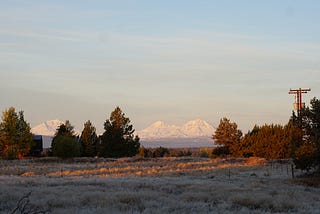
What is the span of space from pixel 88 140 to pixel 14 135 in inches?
615

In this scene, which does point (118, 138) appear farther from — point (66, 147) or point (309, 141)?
point (309, 141)

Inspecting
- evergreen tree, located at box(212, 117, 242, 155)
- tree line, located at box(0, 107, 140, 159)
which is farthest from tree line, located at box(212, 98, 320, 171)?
tree line, located at box(0, 107, 140, 159)

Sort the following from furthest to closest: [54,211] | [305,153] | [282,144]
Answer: [282,144] → [305,153] → [54,211]

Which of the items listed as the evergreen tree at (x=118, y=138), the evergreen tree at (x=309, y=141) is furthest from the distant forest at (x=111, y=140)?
the evergreen tree at (x=309, y=141)

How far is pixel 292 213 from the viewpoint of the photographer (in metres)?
17.4

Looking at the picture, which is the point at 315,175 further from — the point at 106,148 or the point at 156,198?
the point at 106,148

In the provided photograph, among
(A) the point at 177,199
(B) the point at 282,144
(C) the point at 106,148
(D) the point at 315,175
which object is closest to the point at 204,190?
(A) the point at 177,199

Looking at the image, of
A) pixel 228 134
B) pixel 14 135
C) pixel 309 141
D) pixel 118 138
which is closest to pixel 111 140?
pixel 118 138

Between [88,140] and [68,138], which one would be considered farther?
[88,140]

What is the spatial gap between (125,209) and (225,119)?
72.5m

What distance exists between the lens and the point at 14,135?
238 ft

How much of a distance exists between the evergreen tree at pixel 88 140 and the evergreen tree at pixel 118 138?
6556 millimetres

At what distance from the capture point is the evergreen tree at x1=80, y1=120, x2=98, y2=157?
84381 millimetres

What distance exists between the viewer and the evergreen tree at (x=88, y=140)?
8438 cm
